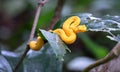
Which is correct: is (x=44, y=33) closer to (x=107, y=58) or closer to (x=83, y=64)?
(x=107, y=58)

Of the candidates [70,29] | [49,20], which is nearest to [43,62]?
[70,29]

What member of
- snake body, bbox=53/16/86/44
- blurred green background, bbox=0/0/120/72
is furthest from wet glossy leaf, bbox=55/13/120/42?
blurred green background, bbox=0/0/120/72

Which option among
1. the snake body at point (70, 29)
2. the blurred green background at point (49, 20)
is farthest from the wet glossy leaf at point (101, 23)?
the blurred green background at point (49, 20)

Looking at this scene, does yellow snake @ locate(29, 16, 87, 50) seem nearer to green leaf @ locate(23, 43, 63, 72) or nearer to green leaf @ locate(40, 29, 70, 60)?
green leaf @ locate(40, 29, 70, 60)

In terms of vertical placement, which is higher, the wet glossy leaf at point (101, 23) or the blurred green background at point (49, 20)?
the wet glossy leaf at point (101, 23)

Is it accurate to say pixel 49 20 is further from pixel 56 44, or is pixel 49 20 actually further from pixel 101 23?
pixel 56 44

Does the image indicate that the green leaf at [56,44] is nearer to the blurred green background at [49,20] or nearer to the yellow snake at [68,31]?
the yellow snake at [68,31]
